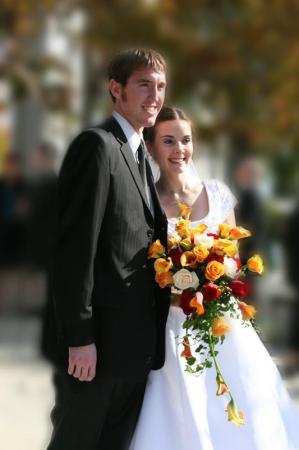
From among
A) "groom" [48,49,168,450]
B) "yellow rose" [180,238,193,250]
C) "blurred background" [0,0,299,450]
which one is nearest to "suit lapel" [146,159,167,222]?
"groom" [48,49,168,450]

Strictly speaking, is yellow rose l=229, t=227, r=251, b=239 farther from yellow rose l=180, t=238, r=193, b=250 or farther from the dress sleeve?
the dress sleeve

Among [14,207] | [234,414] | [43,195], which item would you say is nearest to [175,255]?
[234,414]

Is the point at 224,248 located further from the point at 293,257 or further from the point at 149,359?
the point at 293,257

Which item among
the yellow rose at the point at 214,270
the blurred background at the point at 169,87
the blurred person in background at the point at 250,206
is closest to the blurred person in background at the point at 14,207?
the blurred background at the point at 169,87

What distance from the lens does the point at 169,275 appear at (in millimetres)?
3420

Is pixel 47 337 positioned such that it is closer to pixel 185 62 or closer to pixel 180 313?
pixel 180 313

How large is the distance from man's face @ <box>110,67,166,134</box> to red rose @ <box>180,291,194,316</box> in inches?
24.5

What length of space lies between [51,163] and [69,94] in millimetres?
2455

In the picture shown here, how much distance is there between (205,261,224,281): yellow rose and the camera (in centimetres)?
345

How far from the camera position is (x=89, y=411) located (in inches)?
133

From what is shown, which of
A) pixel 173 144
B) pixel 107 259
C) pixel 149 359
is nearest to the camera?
pixel 107 259

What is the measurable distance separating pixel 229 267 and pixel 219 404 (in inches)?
21.9

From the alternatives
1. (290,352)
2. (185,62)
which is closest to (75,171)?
(290,352)

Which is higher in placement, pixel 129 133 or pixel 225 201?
pixel 129 133
